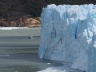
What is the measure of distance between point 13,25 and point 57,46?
41.0 meters

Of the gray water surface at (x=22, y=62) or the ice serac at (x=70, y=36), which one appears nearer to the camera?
the ice serac at (x=70, y=36)

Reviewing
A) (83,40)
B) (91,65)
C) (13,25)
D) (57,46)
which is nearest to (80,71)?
(83,40)

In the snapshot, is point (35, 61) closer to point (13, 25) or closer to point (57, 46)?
point (57, 46)

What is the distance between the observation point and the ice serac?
63.6 feet

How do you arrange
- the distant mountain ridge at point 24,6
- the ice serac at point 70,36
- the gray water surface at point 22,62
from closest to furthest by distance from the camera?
the ice serac at point 70,36 < the gray water surface at point 22,62 < the distant mountain ridge at point 24,6

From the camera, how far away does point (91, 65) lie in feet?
56.5

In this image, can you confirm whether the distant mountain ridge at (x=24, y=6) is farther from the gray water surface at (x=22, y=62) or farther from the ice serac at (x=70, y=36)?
the ice serac at (x=70, y=36)

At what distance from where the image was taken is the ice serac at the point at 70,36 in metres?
19.4

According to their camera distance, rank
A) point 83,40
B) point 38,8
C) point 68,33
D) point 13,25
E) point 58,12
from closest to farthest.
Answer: point 83,40, point 68,33, point 58,12, point 13,25, point 38,8

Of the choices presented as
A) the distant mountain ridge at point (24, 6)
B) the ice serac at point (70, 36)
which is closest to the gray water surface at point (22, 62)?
the ice serac at point (70, 36)

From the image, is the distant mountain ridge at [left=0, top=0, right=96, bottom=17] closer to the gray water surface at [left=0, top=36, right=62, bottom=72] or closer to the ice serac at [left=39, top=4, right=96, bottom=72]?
the gray water surface at [left=0, top=36, right=62, bottom=72]

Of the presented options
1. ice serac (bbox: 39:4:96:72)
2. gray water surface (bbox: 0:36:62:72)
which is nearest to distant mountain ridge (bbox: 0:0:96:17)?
gray water surface (bbox: 0:36:62:72)

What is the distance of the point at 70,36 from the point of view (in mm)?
22703

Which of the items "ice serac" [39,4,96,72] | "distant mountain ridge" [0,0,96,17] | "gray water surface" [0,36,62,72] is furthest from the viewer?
"distant mountain ridge" [0,0,96,17]
